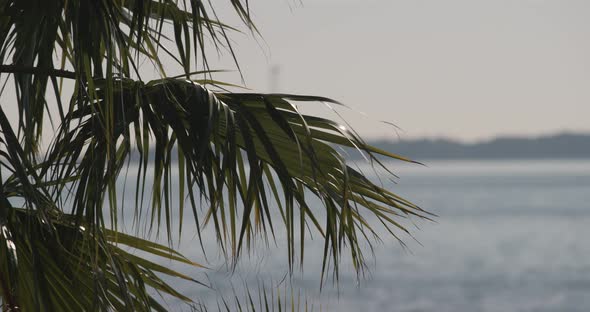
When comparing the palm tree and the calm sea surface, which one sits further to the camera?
the calm sea surface

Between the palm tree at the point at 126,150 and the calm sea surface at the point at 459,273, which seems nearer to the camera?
the palm tree at the point at 126,150

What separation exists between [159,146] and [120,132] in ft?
0.53

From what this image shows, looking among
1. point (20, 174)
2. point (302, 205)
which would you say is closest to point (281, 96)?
point (302, 205)

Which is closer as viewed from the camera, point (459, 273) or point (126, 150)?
point (126, 150)

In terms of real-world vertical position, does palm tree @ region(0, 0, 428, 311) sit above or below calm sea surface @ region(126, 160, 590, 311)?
above

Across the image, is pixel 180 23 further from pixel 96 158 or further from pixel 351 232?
pixel 351 232

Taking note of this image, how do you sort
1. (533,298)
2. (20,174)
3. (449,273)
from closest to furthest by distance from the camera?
(20,174) < (533,298) < (449,273)

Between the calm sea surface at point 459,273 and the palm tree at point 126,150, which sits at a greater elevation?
the palm tree at point 126,150

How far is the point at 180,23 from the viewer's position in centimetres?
316

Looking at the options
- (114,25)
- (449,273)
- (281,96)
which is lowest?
(449,273)

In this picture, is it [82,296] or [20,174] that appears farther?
[82,296]

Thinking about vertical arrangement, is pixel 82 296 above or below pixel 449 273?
above

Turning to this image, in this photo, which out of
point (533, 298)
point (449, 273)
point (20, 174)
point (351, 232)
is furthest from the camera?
point (449, 273)

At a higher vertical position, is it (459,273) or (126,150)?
(126,150)
